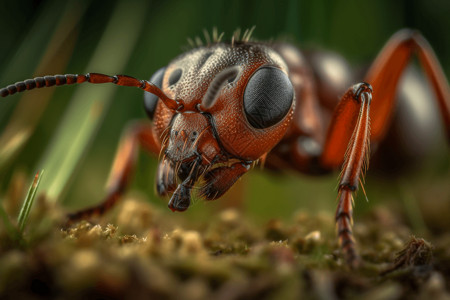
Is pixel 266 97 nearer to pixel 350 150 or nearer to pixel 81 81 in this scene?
pixel 350 150

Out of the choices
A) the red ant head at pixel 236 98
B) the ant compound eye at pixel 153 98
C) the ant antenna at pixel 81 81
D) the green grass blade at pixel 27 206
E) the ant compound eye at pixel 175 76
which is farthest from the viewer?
the ant compound eye at pixel 153 98

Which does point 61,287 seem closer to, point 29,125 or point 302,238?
point 302,238

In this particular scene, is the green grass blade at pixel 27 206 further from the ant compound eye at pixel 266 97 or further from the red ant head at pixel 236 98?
the ant compound eye at pixel 266 97

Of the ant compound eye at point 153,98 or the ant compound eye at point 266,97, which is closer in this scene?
the ant compound eye at point 266,97

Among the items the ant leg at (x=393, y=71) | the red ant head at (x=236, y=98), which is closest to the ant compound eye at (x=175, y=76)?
the red ant head at (x=236, y=98)

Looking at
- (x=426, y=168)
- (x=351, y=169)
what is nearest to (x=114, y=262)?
(x=351, y=169)

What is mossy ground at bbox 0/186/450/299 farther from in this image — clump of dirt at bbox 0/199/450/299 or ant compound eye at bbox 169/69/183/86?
ant compound eye at bbox 169/69/183/86

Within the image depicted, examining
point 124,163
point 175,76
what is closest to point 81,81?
point 175,76
